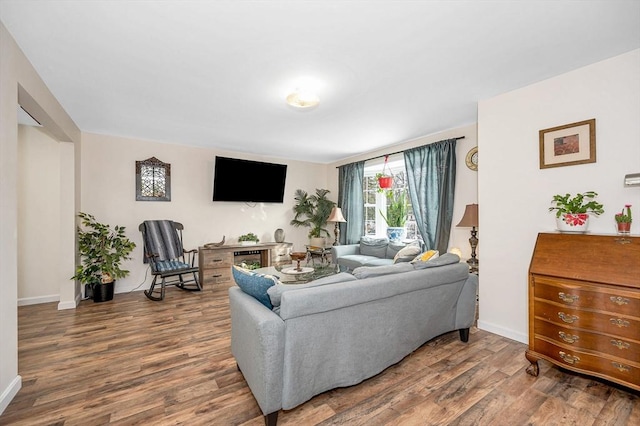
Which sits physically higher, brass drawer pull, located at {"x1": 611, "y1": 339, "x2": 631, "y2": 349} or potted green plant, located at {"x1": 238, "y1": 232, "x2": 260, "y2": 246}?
potted green plant, located at {"x1": 238, "y1": 232, "x2": 260, "y2": 246}

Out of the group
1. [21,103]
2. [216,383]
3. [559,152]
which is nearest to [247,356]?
[216,383]

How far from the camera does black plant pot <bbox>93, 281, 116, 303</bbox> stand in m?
3.91

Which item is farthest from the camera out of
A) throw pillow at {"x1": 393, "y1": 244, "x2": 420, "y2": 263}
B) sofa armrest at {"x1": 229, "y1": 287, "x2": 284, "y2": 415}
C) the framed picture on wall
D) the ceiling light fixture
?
throw pillow at {"x1": 393, "y1": 244, "x2": 420, "y2": 263}

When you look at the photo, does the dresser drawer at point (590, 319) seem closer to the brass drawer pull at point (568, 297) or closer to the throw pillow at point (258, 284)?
the brass drawer pull at point (568, 297)

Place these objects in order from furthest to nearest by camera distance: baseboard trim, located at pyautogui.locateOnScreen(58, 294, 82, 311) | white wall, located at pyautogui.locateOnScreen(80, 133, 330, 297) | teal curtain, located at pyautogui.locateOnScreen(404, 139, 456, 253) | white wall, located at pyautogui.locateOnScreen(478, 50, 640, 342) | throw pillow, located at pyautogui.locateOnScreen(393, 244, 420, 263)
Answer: white wall, located at pyautogui.locateOnScreen(80, 133, 330, 297) → teal curtain, located at pyautogui.locateOnScreen(404, 139, 456, 253) → throw pillow, located at pyautogui.locateOnScreen(393, 244, 420, 263) → baseboard trim, located at pyautogui.locateOnScreen(58, 294, 82, 311) → white wall, located at pyautogui.locateOnScreen(478, 50, 640, 342)

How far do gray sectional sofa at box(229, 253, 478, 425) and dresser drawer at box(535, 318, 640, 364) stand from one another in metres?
0.74

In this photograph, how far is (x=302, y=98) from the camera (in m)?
2.62

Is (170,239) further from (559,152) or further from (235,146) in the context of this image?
(559,152)

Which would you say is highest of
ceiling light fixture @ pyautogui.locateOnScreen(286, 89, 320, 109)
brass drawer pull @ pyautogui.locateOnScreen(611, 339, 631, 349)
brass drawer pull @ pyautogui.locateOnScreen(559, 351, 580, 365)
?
ceiling light fixture @ pyautogui.locateOnScreen(286, 89, 320, 109)

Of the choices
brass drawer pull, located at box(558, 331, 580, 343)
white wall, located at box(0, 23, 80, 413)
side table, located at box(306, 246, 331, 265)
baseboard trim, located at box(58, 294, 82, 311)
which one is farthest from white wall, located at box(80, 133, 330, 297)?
brass drawer pull, located at box(558, 331, 580, 343)

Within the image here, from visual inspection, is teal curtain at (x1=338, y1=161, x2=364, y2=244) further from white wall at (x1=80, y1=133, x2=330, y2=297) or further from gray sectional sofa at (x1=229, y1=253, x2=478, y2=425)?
gray sectional sofa at (x1=229, y1=253, x2=478, y2=425)

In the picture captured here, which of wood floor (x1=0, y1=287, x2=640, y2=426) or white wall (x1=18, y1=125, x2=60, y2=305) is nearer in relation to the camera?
wood floor (x1=0, y1=287, x2=640, y2=426)

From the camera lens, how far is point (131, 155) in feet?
14.8

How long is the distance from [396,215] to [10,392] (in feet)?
16.0
